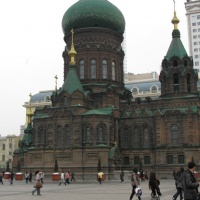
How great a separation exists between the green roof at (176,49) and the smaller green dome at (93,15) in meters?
9.05

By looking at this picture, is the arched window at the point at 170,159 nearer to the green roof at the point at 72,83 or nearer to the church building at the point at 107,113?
the church building at the point at 107,113

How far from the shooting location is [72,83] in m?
50.1

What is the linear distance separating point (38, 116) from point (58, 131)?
4977mm

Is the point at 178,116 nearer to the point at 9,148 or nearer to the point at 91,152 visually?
the point at 91,152

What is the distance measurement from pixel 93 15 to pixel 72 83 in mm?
11706

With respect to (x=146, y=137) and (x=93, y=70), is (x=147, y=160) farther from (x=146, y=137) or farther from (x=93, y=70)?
(x=93, y=70)

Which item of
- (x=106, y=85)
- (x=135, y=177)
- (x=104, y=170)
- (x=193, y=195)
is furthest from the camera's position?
(x=106, y=85)

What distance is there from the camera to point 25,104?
101m

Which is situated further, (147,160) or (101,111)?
(147,160)

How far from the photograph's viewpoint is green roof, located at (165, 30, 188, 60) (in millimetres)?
51094

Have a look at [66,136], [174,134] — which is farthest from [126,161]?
[66,136]

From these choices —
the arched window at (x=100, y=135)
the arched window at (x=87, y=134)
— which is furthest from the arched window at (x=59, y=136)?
the arched window at (x=100, y=135)

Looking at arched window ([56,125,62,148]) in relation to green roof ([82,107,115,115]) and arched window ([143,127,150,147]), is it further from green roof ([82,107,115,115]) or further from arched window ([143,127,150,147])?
arched window ([143,127,150,147])

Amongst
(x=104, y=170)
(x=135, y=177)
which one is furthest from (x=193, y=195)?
(x=104, y=170)
